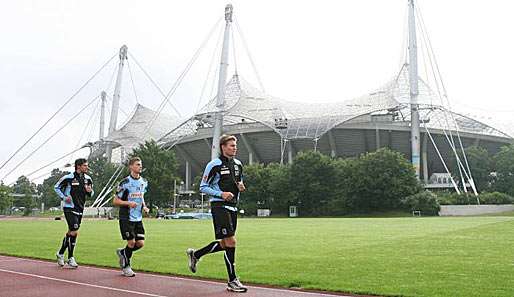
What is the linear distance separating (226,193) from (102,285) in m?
2.48

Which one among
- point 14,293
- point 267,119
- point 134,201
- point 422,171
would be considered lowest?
point 14,293

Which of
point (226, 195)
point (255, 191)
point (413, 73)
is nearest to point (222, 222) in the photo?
point (226, 195)

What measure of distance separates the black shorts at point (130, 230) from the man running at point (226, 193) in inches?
82.7

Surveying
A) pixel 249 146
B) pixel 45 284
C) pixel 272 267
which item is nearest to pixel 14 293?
pixel 45 284

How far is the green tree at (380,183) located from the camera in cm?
6131

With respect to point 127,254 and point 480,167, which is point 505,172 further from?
point 127,254

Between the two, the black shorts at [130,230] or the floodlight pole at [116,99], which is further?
the floodlight pole at [116,99]

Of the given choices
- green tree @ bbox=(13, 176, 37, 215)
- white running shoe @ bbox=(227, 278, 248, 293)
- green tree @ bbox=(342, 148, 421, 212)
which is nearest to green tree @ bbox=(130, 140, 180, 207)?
green tree @ bbox=(13, 176, 37, 215)

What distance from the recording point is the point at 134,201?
941 centimetres

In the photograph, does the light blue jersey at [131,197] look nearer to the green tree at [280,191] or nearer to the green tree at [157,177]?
the green tree at [280,191]

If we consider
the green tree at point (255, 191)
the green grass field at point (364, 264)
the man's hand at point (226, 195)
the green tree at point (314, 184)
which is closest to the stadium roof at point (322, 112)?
the green tree at point (255, 191)

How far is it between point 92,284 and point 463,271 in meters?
5.94

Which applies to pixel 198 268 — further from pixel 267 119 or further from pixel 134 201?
pixel 267 119

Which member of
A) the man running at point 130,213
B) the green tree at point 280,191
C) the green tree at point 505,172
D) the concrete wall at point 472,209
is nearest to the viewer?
the man running at point 130,213
